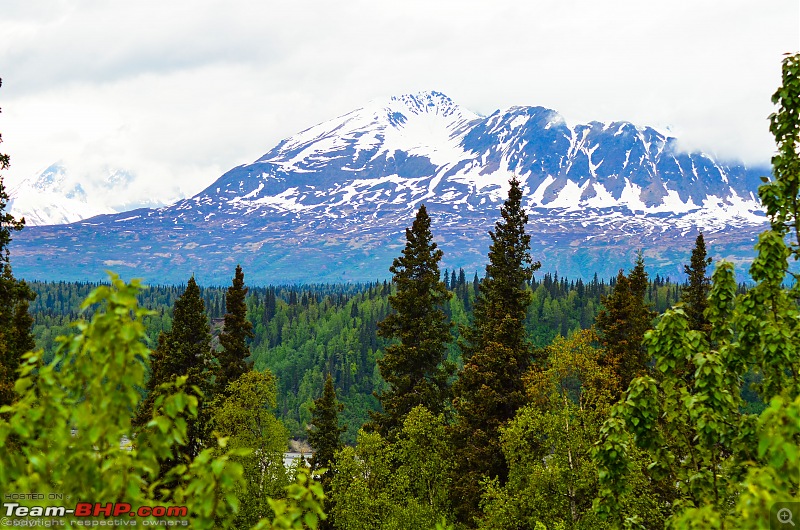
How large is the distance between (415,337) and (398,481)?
9777mm

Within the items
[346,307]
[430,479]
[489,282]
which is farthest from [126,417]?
[346,307]

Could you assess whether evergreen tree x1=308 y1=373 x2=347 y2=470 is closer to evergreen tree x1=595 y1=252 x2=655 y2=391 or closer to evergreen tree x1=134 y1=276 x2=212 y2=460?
evergreen tree x1=134 y1=276 x2=212 y2=460

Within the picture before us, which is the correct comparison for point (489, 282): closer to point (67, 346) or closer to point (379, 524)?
point (379, 524)

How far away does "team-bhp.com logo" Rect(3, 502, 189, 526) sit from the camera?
7098 mm

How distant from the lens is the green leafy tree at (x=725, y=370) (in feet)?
34.0

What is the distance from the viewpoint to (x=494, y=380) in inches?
1254

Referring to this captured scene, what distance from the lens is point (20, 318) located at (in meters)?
38.6

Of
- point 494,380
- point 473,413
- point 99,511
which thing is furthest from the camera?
point 473,413

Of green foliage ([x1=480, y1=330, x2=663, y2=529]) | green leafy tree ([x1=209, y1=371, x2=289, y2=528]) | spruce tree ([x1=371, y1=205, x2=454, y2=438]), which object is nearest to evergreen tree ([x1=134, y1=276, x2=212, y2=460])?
green leafy tree ([x1=209, y1=371, x2=289, y2=528])

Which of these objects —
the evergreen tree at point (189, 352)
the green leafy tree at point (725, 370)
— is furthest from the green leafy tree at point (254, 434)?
the green leafy tree at point (725, 370)

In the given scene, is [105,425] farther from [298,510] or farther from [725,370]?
[725,370]

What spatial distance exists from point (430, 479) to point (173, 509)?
22523 millimetres

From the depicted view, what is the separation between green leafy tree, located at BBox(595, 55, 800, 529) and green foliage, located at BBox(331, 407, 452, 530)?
16.4 metres

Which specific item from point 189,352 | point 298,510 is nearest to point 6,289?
point 189,352
